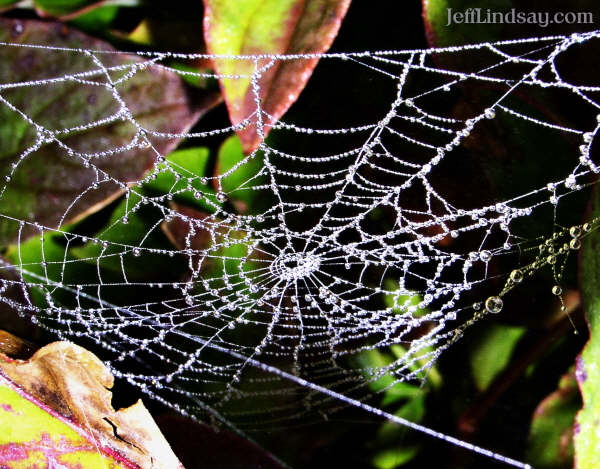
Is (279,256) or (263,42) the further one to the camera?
(279,256)

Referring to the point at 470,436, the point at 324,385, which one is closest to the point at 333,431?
the point at 324,385

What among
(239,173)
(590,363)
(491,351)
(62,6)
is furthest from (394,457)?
(62,6)

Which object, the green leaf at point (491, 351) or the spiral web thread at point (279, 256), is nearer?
the spiral web thread at point (279, 256)

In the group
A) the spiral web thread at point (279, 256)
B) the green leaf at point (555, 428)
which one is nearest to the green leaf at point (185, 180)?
the spiral web thread at point (279, 256)

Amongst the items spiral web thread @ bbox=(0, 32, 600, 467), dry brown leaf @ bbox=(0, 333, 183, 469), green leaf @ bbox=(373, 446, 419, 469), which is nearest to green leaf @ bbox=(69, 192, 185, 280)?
spiral web thread @ bbox=(0, 32, 600, 467)

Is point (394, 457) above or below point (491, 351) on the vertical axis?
below

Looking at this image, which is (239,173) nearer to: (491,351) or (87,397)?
(87,397)

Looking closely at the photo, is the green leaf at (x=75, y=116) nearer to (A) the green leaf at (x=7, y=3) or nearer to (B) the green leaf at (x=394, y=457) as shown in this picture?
(A) the green leaf at (x=7, y=3)

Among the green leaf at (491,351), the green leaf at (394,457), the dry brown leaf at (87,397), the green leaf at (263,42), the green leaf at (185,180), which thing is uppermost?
the green leaf at (263,42)

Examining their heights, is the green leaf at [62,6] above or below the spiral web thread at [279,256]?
above
